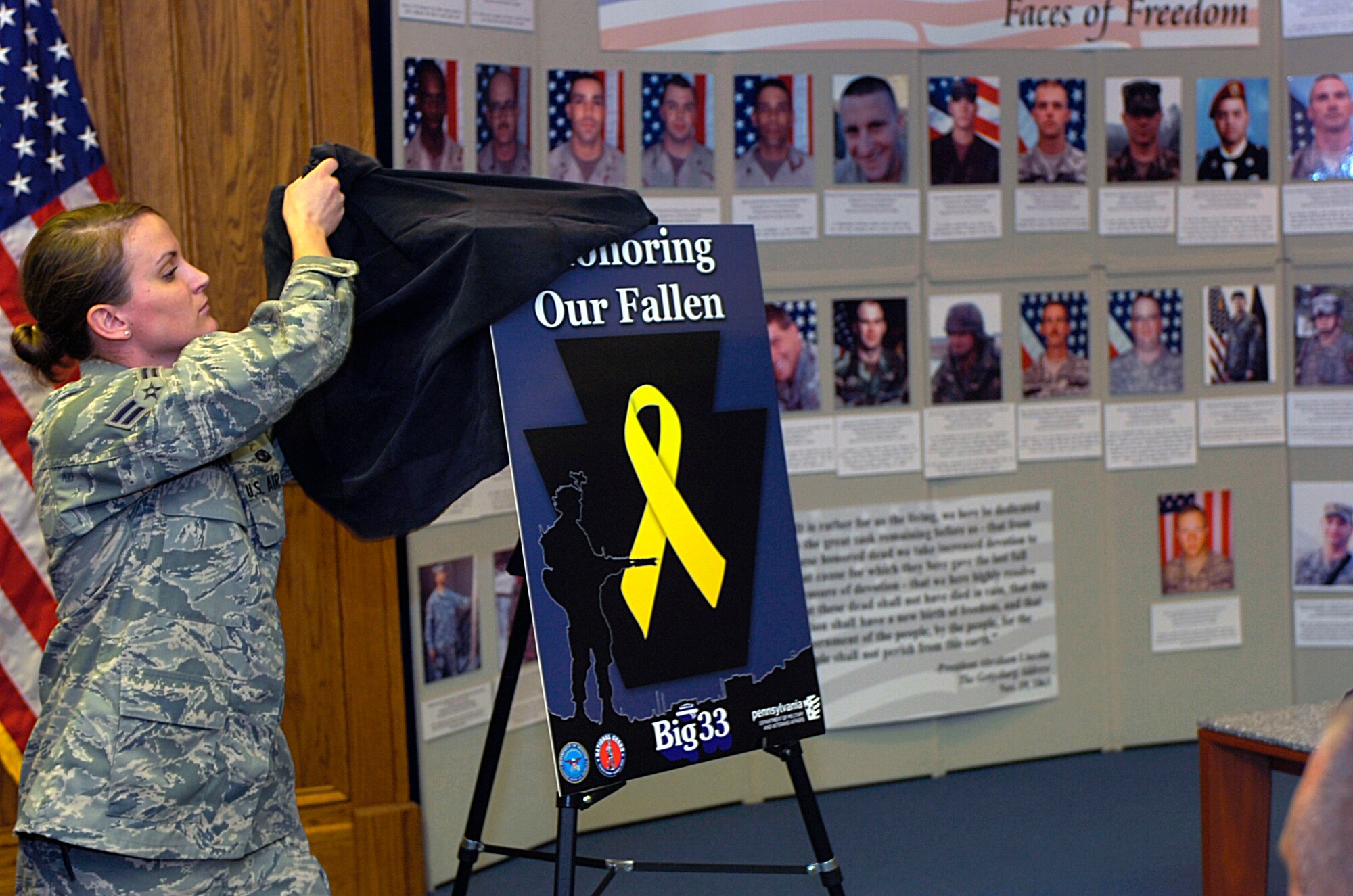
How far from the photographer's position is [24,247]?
9.35ft

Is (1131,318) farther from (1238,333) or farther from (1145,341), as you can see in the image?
(1238,333)

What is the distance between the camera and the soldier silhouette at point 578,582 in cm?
222

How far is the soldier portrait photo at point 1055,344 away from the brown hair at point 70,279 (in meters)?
3.13

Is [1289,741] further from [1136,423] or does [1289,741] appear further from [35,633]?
[35,633]

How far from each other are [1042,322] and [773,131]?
1.13 meters

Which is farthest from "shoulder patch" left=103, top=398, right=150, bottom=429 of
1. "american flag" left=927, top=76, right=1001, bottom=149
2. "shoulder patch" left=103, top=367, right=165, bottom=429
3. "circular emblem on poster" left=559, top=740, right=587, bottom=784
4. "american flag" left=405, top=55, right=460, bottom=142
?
"american flag" left=927, top=76, right=1001, bottom=149

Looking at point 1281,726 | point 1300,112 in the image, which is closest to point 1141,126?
point 1300,112

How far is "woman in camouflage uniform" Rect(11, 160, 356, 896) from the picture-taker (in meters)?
1.89

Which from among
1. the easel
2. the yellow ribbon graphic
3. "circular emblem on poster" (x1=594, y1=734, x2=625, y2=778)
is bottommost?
the easel

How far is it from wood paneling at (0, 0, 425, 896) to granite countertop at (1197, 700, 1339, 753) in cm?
197

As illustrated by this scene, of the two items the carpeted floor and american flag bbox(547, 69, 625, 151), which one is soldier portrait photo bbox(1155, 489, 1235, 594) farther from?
american flag bbox(547, 69, 625, 151)

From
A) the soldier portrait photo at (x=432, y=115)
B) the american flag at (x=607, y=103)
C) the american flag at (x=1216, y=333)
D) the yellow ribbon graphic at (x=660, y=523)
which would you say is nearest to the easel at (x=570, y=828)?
the yellow ribbon graphic at (x=660, y=523)

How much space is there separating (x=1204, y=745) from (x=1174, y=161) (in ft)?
7.49

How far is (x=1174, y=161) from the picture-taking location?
452 cm
